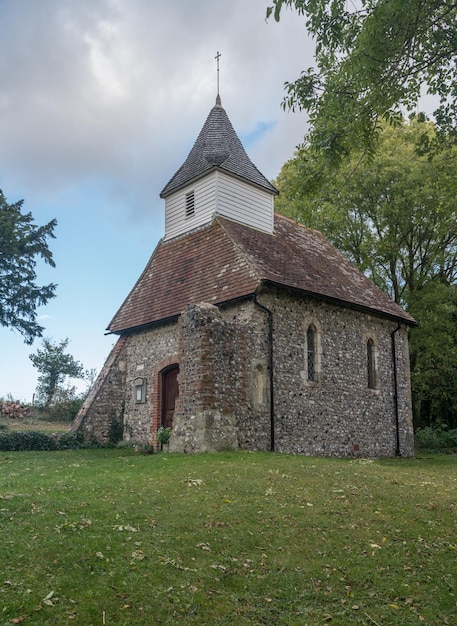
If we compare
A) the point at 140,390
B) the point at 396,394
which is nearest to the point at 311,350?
the point at 396,394

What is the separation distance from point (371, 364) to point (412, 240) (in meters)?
10.7

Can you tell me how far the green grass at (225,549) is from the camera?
576 centimetres

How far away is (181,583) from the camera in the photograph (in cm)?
619

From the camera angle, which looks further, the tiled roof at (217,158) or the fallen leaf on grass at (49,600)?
the tiled roof at (217,158)

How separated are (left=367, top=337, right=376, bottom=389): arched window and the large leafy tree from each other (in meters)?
6.61

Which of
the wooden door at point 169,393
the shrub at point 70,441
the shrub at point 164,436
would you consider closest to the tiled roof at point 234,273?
the wooden door at point 169,393

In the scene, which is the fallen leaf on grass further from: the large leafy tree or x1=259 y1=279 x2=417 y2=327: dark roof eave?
the large leafy tree

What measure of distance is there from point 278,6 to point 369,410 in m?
14.6

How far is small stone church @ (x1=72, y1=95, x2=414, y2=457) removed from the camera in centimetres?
1495

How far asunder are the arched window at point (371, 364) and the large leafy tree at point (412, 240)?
6.61 meters

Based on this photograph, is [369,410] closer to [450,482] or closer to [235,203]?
[450,482]

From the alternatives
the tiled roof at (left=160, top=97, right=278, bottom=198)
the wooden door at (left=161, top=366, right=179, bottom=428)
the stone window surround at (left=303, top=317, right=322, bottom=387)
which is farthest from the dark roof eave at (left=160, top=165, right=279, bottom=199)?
the wooden door at (left=161, top=366, right=179, bottom=428)

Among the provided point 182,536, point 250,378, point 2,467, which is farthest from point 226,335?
point 182,536

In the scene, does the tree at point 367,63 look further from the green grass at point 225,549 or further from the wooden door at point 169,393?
the wooden door at point 169,393
